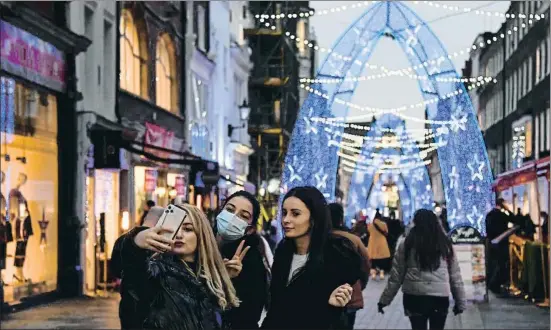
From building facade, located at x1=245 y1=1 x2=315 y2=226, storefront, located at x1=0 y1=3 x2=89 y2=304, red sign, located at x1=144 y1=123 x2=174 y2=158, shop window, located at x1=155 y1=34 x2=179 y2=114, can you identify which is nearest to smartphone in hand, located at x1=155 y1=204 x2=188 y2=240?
storefront, located at x1=0 y1=3 x2=89 y2=304

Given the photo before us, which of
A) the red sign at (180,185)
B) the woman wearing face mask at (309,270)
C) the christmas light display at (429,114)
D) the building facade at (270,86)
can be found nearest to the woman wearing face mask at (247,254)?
the woman wearing face mask at (309,270)

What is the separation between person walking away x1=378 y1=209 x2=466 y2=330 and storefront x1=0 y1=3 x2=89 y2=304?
349 inches

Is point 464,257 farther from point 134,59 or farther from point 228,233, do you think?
point 228,233

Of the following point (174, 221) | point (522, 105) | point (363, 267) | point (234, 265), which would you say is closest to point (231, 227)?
point (234, 265)

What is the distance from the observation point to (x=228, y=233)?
7348 millimetres

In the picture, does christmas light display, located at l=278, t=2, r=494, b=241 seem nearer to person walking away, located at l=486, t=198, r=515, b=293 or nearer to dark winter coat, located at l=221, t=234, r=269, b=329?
person walking away, located at l=486, t=198, r=515, b=293

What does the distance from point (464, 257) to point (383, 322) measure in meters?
3.85

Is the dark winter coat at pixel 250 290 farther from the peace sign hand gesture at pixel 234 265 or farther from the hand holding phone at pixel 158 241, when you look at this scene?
the hand holding phone at pixel 158 241

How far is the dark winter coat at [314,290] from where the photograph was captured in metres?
6.68

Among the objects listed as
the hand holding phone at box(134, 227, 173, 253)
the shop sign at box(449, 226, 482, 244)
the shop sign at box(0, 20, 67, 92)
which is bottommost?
the shop sign at box(449, 226, 482, 244)

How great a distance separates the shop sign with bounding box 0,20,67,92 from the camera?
60.7 feet

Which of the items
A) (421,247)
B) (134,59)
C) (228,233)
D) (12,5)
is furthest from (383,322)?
(134,59)

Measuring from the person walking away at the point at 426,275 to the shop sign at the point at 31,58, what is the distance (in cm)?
906

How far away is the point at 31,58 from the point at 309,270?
14083 mm
